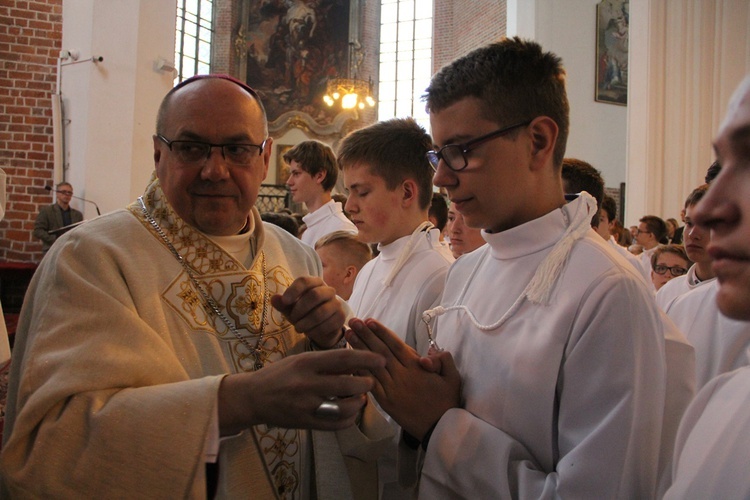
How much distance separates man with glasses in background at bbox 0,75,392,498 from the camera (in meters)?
1.31

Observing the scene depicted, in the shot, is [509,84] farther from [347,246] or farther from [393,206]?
[347,246]

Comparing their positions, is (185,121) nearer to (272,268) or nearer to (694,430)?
(272,268)

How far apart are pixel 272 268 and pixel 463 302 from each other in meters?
0.58

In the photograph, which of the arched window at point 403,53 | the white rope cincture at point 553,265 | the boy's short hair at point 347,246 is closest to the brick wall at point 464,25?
the arched window at point 403,53

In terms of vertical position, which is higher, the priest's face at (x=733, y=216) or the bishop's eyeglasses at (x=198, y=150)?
the bishop's eyeglasses at (x=198, y=150)

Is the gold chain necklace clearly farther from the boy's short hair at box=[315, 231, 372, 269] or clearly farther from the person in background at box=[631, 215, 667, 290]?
the person in background at box=[631, 215, 667, 290]

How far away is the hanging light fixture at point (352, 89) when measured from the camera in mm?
19625

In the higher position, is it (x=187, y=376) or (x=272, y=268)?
(x=272, y=268)

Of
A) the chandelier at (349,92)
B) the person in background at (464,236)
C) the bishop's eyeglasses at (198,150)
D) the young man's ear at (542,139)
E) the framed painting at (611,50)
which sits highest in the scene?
the chandelier at (349,92)

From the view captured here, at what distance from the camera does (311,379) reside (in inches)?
51.6

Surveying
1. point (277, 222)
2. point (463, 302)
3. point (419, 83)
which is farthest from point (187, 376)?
point (419, 83)

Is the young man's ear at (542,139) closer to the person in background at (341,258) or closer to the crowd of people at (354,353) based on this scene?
the crowd of people at (354,353)

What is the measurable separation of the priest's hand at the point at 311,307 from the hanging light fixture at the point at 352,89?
1842cm

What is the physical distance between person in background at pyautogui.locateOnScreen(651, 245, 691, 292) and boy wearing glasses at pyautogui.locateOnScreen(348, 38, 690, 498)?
329 centimetres
